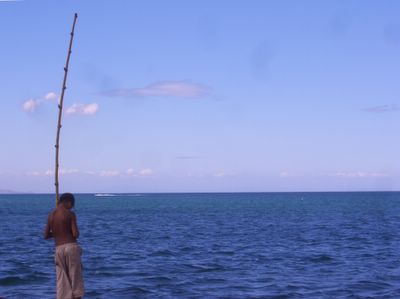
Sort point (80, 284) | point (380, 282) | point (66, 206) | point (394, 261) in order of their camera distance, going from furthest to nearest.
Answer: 1. point (394, 261)
2. point (380, 282)
3. point (80, 284)
4. point (66, 206)

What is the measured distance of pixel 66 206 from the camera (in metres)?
11.4

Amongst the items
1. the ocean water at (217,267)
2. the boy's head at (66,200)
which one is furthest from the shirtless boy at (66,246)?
the ocean water at (217,267)

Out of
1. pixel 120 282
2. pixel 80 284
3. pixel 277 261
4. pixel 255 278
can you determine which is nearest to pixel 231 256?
pixel 277 261

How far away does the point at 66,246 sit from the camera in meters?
11.7

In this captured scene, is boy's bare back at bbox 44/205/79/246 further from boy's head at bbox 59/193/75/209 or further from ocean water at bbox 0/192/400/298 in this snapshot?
ocean water at bbox 0/192/400/298

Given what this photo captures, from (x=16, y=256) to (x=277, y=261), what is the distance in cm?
1491

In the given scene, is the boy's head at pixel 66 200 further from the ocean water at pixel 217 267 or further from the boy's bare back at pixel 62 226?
the ocean water at pixel 217 267

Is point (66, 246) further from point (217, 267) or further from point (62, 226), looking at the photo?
point (217, 267)

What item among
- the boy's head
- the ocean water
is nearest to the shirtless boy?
the boy's head

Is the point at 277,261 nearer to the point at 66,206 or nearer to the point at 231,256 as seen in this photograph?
the point at 231,256

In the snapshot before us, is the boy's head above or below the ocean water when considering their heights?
above

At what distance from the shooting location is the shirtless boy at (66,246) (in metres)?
11.4

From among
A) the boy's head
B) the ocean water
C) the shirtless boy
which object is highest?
the boy's head

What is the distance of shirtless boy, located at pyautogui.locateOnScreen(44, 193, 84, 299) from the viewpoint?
1143 centimetres
